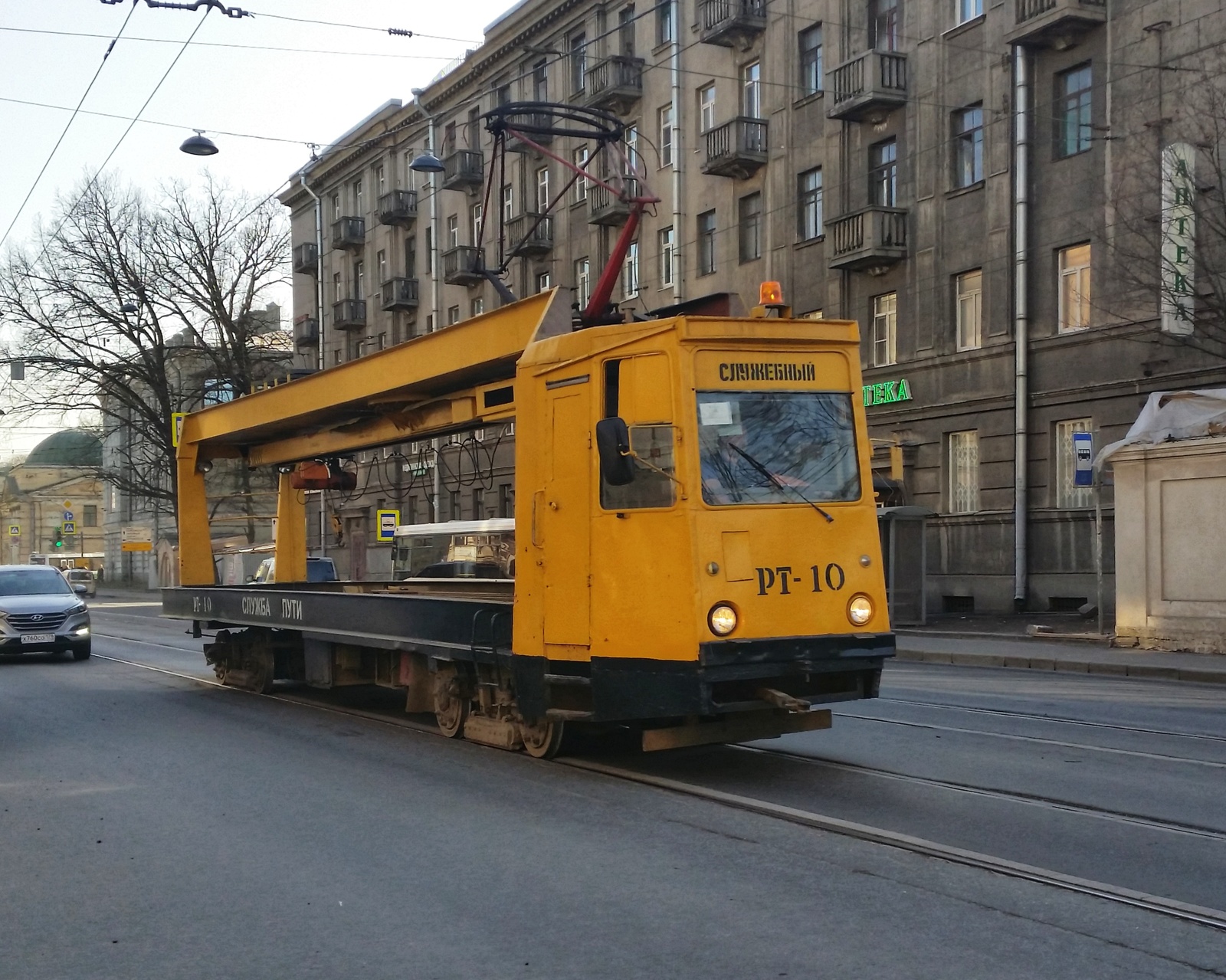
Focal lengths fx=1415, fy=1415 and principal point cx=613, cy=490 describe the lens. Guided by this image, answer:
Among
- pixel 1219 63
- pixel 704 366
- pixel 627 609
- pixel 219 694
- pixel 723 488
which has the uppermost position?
pixel 1219 63

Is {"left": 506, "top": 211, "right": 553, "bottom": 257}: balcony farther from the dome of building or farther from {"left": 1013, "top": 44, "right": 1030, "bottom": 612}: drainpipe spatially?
the dome of building

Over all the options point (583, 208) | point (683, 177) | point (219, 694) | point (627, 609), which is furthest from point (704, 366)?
point (583, 208)

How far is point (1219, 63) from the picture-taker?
22.8 metres

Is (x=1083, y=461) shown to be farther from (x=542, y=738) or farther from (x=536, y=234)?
(x=536, y=234)

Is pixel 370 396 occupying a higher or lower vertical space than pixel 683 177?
lower

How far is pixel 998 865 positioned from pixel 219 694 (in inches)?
440

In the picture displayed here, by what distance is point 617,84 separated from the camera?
1484 inches

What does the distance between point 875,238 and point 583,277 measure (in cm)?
1360

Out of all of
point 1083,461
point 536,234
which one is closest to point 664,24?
point 536,234

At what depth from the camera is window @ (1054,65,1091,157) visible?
25.7 m

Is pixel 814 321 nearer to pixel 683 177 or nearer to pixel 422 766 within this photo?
pixel 422 766

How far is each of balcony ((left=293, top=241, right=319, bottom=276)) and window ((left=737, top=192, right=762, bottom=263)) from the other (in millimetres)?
28907

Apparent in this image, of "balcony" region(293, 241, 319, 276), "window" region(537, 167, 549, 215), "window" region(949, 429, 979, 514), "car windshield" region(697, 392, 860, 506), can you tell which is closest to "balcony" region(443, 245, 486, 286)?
"window" region(537, 167, 549, 215)

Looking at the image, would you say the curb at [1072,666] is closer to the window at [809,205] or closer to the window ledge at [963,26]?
the window ledge at [963,26]
